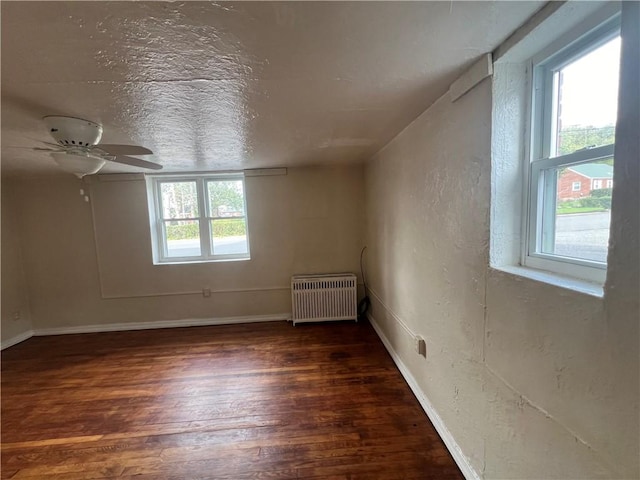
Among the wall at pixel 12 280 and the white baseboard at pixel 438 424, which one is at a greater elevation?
the wall at pixel 12 280

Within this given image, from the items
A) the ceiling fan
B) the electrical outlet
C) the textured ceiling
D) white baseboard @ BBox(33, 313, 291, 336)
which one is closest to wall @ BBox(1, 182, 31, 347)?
white baseboard @ BBox(33, 313, 291, 336)

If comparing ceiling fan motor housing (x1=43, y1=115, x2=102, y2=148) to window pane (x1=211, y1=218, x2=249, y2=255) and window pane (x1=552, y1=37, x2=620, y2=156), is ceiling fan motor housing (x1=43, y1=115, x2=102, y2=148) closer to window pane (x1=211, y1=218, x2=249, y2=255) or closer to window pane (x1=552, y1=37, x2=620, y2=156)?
window pane (x1=211, y1=218, x2=249, y2=255)

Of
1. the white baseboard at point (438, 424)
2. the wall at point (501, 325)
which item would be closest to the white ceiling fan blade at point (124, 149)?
the wall at point (501, 325)

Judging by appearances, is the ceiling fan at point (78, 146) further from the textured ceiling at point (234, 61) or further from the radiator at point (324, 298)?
the radiator at point (324, 298)

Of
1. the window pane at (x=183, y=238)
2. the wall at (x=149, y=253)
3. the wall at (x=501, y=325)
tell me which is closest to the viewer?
the wall at (x=501, y=325)

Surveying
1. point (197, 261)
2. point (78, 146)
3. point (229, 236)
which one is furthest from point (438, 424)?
point (197, 261)

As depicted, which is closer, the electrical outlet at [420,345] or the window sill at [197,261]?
the electrical outlet at [420,345]

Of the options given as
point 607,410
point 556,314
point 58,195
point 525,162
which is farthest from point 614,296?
point 58,195

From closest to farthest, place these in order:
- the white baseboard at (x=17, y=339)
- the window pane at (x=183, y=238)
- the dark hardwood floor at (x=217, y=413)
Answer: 1. the dark hardwood floor at (x=217, y=413)
2. the white baseboard at (x=17, y=339)
3. the window pane at (x=183, y=238)

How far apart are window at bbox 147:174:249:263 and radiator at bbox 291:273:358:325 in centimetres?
96

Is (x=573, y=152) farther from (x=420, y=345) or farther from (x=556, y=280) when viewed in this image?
(x=420, y=345)

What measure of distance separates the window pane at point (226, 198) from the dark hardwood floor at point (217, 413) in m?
1.75

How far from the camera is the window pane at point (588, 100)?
32.9 inches

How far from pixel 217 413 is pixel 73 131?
2104 mm
